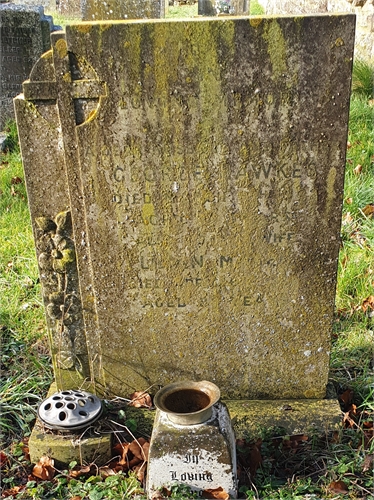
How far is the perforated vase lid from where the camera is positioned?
2668mm

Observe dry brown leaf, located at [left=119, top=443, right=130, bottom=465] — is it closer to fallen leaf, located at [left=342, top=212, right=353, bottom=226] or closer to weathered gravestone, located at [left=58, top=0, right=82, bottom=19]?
fallen leaf, located at [left=342, top=212, right=353, bottom=226]

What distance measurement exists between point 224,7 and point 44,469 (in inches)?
365

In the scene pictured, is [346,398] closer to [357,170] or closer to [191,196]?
[191,196]

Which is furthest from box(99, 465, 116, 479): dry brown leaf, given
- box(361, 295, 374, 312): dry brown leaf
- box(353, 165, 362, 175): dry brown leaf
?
box(353, 165, 362, 175): dry brown leaf

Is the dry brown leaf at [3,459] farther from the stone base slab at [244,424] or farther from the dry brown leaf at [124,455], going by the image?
the dry brown leaf at [124,455]

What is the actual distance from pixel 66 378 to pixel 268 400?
1.12 m

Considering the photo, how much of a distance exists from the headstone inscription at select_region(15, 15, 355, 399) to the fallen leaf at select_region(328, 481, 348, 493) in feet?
1.78

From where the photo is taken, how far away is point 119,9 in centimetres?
620

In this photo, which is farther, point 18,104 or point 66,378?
point 66,378

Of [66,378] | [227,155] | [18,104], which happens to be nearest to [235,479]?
[66,378]

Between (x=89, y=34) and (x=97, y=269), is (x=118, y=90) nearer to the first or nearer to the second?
(x=89, y=34)

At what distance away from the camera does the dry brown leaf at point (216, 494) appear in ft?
7.98

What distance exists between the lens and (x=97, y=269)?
277 cm

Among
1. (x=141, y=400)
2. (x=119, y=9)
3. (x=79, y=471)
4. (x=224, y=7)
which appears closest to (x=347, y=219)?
(x=141, y=400)
